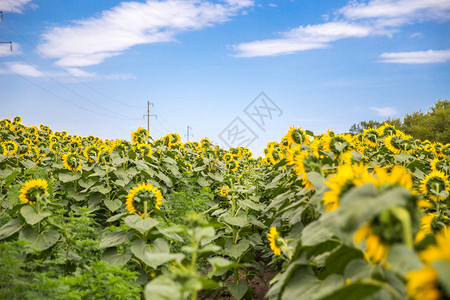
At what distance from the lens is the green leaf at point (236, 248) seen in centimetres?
407

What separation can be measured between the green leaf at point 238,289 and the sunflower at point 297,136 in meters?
1.89

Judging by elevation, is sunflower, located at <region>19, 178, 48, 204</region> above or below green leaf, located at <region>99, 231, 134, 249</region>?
above

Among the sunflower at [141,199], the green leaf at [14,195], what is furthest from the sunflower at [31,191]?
the green leaf at [14,195]

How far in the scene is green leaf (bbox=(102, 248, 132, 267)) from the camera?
3232mm

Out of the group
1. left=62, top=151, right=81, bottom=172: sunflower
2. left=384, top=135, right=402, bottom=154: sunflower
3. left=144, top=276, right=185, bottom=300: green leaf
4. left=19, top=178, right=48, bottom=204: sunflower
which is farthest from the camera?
left=62, top=151, right=81, bottom=172: sunflower

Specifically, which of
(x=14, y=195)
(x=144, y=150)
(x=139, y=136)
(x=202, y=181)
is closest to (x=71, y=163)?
(x=14, y=195)

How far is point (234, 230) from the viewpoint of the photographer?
4.30m

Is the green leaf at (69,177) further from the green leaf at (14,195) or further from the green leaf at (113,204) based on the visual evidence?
the green leaf at (113,204)

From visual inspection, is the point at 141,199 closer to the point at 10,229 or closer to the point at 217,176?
the point at 10,229

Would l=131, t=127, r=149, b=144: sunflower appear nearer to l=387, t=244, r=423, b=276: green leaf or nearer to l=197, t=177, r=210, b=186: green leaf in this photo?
l=197, t=177, r=210, b=186: green leaf

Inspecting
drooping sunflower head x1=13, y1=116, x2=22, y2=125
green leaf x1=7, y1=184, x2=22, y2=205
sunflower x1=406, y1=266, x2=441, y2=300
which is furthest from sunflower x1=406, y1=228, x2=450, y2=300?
drooping sunflower head x1=13, y1=116, x2=22, y2=125

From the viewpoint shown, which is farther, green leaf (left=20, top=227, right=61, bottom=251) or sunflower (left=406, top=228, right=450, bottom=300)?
green leaf (left=20, top=227, right=61, bottom=251)

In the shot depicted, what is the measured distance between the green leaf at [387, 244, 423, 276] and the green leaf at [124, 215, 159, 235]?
2269mm

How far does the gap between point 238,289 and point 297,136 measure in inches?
80.0
